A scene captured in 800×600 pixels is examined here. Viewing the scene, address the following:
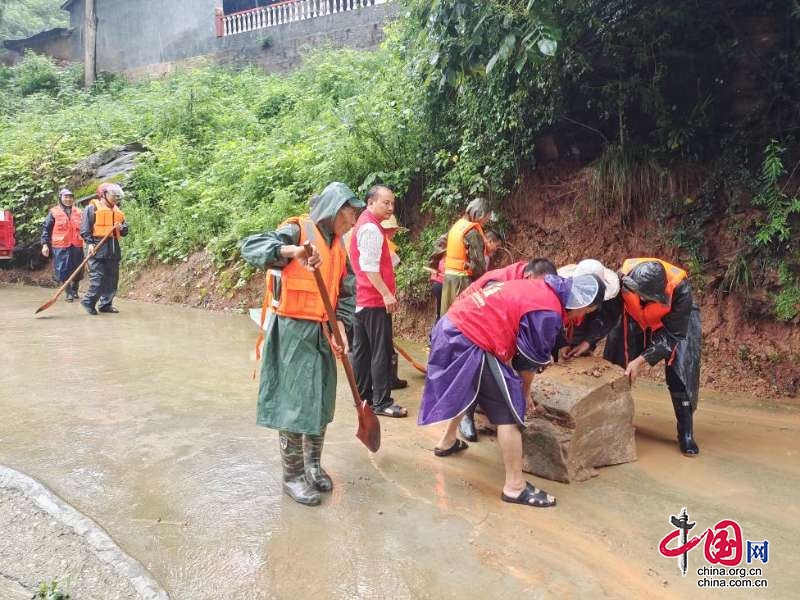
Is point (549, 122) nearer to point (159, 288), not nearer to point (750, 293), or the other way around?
point (750, 293)

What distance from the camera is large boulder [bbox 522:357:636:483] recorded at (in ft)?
12.2

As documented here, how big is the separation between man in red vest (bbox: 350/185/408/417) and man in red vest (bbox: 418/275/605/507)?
1.25 m

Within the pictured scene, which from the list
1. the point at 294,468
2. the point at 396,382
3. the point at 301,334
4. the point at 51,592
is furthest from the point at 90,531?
the point at 396,382

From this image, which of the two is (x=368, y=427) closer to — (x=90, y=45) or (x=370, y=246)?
(x=370, y=246)

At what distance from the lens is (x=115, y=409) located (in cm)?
480

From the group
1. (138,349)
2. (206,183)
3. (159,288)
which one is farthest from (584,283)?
(206,183)

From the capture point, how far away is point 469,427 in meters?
4.41

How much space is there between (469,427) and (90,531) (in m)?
2.47

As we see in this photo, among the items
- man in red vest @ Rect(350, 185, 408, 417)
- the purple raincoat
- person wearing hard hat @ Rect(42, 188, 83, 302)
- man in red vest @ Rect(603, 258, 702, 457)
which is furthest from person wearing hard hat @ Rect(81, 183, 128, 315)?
man in red vest @ Rect(603, 258, 702, 457)

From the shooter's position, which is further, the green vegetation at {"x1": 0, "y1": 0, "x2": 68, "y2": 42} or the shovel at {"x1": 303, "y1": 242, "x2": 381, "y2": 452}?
the green vegetation at {"x1": 0, "y1": 0, "x2": 68, "y2": 42}

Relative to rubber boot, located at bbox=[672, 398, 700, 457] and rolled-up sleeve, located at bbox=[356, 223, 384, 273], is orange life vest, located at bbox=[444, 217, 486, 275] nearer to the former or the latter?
rolled-up sleeve, located at bbox=[356, 223, 384, 273]

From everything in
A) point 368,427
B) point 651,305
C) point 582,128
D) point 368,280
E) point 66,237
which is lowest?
point 368,427

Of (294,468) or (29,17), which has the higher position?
(29,17)

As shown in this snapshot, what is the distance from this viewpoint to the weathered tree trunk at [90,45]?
67.4 ft
